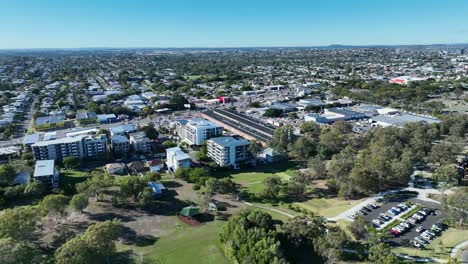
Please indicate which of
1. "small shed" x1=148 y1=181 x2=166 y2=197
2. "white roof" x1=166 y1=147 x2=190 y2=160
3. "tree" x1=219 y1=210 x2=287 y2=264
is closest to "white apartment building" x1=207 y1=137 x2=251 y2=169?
"white roof" x1=166 y1=147 x2=190 y2=160

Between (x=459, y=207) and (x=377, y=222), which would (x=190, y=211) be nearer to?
(x=377, y=222)

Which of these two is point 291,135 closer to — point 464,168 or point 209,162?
point 209,162

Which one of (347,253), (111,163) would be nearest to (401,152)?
(347,253)

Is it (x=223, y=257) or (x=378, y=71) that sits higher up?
(x=378, y=71)

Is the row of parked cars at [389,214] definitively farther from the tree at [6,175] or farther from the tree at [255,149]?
the tree at [6,175]

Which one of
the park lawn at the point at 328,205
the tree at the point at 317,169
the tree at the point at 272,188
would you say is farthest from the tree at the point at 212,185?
the tree at the point at 317,169

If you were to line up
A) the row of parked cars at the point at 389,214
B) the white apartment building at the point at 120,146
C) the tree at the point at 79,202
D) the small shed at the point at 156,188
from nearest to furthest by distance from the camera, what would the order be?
the row of parked cars at the point at 389,214 → the tree at the point at 79,202 → the small shed at the point at 156,188 → the white apartment building at the point at 120,146

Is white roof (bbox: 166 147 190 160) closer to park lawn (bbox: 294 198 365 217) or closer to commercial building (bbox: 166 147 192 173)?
commercial building (bbox: 166 147 192 173)
